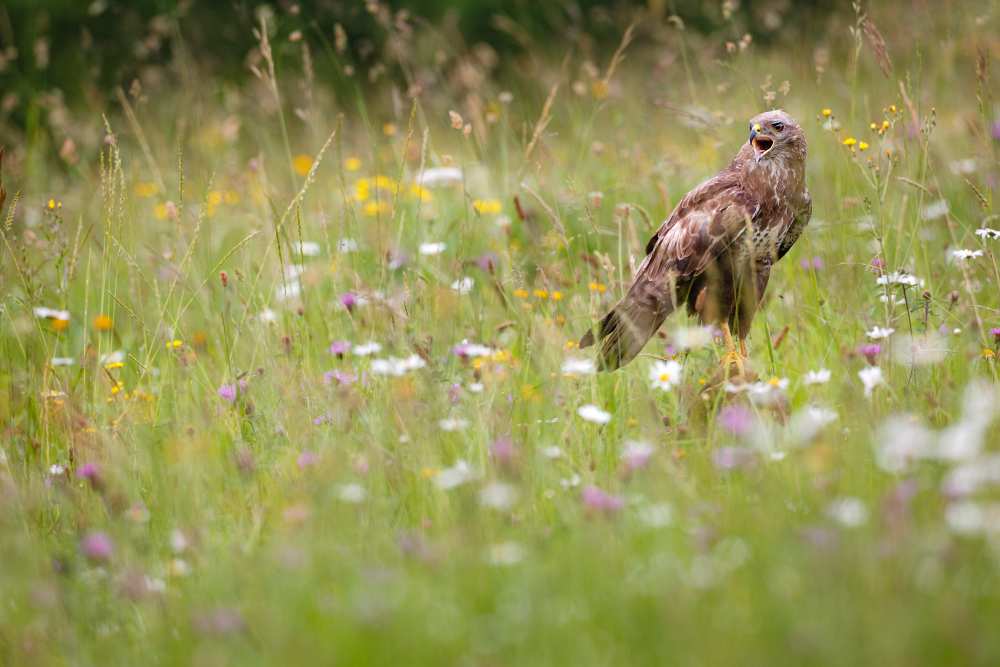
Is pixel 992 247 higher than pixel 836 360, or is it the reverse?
pixel 992 247

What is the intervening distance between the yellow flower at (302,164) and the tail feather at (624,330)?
343cm

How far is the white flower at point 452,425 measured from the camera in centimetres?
260

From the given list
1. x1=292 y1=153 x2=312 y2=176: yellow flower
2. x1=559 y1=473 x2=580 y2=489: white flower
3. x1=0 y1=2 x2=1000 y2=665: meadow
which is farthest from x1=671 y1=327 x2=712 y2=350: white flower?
x1=292 y1=153 x2=312 y2=176: yellow flower

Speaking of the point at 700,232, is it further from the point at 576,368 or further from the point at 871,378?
the point at 871,378

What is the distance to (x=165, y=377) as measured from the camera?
356cm

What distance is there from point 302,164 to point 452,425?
443 cm

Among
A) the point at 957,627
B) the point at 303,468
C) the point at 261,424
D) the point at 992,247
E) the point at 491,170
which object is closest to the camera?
the point at 957,627

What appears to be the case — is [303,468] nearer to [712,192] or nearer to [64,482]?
[64,482]

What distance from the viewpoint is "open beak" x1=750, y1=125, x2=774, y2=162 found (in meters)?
3.45

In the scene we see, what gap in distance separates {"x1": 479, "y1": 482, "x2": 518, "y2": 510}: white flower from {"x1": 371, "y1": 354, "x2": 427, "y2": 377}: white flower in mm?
487

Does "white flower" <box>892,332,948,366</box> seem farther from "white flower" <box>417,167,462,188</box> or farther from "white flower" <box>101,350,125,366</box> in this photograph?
"white flower" <box>417,167,462,188</box>

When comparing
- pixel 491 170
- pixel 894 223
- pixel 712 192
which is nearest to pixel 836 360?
pixel 712 192

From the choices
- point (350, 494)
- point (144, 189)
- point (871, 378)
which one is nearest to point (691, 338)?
point (871, 378)

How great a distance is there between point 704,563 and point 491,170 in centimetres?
371
